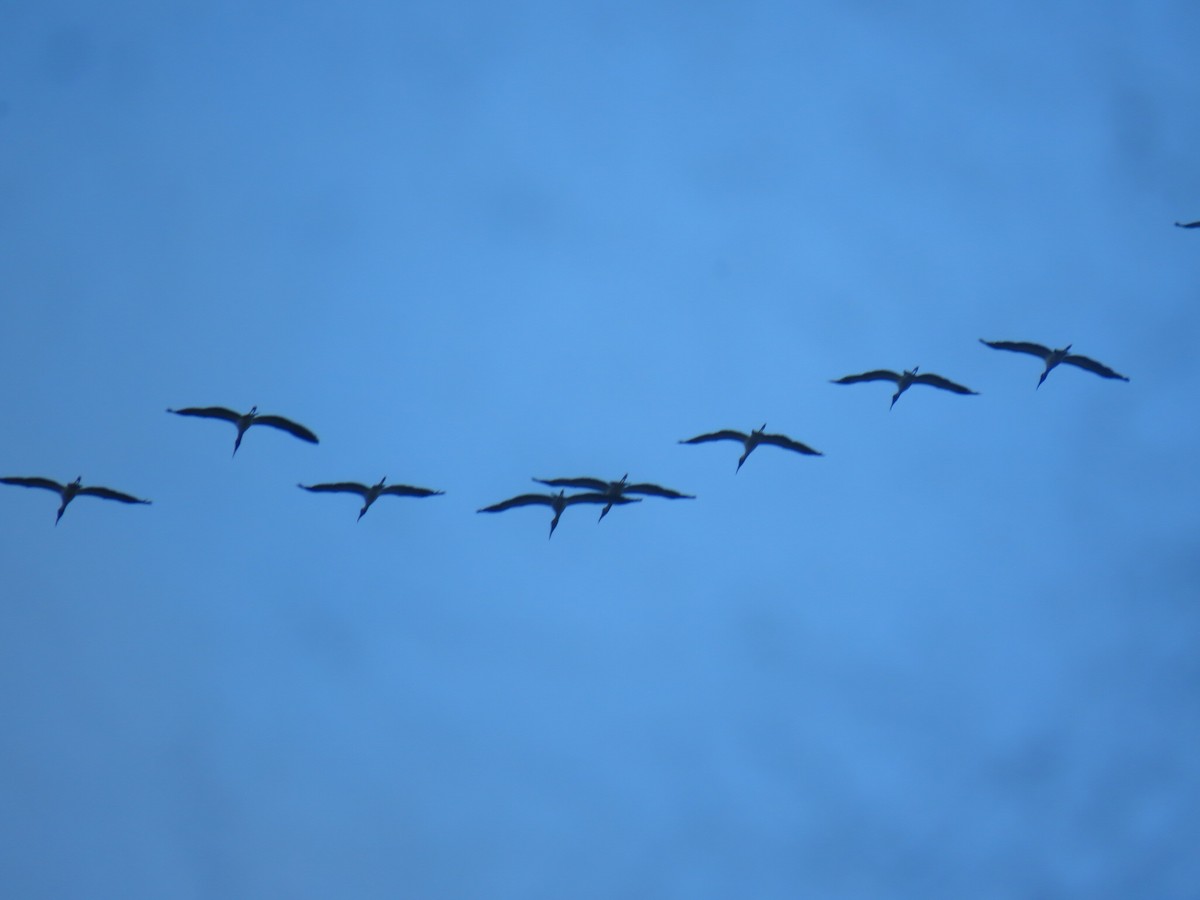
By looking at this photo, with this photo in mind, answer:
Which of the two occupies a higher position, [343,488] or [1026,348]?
[1026,348]

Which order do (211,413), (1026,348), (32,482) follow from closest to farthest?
1. (211,413)
2. (32,482)
3. (1026,348)

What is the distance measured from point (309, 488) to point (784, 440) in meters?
20.7

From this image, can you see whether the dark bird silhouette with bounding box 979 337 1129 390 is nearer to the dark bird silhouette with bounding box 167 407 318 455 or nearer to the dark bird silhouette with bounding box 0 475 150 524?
the dark bird silhouette with bounding box 167 407 318 455

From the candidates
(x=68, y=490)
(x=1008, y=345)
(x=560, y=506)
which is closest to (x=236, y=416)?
(x=68, y=490)

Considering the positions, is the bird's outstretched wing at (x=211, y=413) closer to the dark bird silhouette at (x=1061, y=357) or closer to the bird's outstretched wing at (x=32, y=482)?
the bird's outstretched wing at (x=32, y=482)

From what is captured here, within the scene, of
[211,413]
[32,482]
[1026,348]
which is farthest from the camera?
[1026,348]

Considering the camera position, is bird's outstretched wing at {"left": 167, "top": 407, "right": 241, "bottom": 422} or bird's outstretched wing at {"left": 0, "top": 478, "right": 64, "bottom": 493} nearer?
bird's outstretched wing at {"left": 167, "top": 407, "right": 241, "bottom": 422}

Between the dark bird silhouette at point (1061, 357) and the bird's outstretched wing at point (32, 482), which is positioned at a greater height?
the dark bird silhouette at point (1061, 357)

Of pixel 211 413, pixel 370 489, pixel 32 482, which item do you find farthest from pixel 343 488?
pixel 32 482

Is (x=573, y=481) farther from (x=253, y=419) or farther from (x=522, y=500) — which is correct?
(x=253, y=419)

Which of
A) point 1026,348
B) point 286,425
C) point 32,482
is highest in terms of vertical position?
point 1026,348

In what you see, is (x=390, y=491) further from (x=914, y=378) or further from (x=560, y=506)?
(x=914, y=378)

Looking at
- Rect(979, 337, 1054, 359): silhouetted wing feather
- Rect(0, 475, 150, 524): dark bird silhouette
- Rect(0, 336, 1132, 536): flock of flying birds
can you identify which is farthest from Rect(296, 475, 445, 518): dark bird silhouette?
Rect(979, 337, 1054, 359): silhouetted wing feather

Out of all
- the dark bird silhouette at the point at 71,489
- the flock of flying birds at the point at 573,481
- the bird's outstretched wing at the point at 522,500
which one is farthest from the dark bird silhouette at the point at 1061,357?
the dark bird silhouette at the point at 71,489
